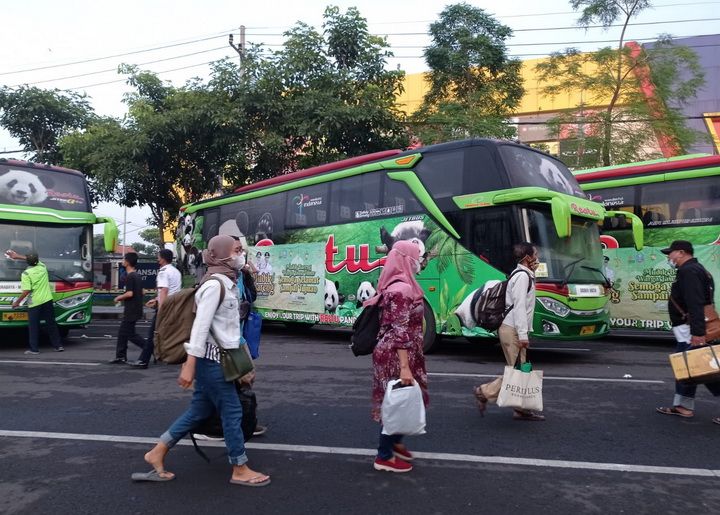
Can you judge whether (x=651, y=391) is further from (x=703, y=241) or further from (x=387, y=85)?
(x=387, y=85)

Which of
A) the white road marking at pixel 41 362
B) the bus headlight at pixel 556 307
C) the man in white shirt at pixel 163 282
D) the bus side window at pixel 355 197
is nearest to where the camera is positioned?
the man in white shirt at pixel 163 282

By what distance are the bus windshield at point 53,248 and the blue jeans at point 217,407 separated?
8.69 m

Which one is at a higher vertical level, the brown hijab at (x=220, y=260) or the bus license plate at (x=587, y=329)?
→ the brown hijab at (x=220, y=260)

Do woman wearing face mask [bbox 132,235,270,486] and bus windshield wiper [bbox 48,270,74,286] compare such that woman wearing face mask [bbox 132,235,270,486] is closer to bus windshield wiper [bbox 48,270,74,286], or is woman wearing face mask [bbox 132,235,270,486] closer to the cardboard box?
the cardboard box

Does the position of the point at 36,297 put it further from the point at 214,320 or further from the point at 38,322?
the point at 214,320

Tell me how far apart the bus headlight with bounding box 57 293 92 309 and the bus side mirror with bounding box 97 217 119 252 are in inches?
40.9

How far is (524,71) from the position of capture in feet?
102

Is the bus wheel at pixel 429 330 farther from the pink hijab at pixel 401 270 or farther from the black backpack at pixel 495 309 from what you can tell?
the pink hijab at pixel 401 270

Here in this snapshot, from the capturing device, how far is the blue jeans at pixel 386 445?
4.20 m

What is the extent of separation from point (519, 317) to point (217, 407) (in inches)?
119

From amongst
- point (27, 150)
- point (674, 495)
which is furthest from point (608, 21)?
point (27, 150)

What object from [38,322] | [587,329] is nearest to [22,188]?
[38,322]

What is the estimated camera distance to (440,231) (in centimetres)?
1009

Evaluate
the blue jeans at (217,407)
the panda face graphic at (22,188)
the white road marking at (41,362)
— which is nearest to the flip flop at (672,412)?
the blue jeans at (217,407)
